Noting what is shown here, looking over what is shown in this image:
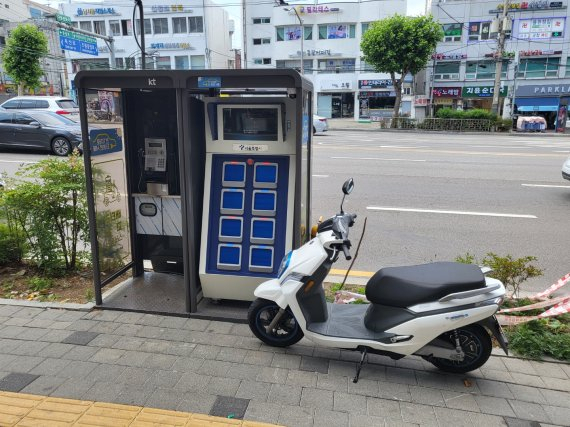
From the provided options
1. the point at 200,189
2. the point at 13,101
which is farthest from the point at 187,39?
the point at 200,189

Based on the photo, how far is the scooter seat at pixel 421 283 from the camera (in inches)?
121

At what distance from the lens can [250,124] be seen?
4.07 metres

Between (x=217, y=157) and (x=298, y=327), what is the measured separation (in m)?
1.73

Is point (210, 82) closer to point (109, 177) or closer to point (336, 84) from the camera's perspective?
point (109, 177)

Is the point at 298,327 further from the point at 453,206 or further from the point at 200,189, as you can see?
the point at 453,206

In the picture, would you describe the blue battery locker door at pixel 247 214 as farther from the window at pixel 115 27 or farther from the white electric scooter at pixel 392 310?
the window at pixel 115 27

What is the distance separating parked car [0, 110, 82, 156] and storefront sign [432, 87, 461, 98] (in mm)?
30177

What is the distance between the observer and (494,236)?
6.88 meters

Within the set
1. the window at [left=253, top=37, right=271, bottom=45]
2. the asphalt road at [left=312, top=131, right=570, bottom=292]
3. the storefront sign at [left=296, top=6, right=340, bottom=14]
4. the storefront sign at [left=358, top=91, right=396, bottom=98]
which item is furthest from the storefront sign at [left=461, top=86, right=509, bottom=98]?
the asphalt road at [left=312, top=131, right=570, bottom=292]

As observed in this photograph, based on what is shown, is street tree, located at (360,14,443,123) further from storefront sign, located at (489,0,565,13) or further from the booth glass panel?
the booth glass panel

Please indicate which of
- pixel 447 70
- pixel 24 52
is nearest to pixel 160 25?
pixel 24 52

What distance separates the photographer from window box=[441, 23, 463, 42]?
35000mm

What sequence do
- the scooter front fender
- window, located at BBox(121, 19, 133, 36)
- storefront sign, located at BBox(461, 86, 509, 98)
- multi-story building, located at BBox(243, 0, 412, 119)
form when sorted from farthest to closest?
1. window, located at BBox(121, 19, 133, 36)
2. multi-story building, located at BBox(243, 0, 412, 119)
3. storefront sign, located at BBox(461, 86, 509, 98)
4. the scooter front fender

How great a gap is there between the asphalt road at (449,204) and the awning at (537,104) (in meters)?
20.0
